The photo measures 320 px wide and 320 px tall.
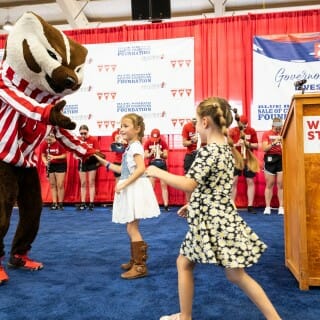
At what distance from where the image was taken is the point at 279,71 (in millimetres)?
7426

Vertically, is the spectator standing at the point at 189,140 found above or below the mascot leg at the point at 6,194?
above

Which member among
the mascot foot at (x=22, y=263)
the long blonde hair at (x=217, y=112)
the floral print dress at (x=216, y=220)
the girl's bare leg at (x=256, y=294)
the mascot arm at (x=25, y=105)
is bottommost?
the mascot foot at (x=22, y=263)

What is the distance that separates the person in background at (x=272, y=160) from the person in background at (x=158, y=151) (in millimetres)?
1680

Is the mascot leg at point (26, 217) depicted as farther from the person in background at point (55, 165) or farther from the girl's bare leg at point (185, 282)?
the person in background at point (55, 165)

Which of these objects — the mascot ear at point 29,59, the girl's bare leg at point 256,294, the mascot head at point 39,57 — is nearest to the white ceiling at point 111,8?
the mascot head at point 39,57

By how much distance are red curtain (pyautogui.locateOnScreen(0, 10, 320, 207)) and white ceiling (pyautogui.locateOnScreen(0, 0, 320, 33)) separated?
1.54 metres

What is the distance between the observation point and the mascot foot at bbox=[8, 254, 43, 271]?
3.41 metres

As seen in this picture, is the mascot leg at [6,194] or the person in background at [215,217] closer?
the person in background at [215,217]

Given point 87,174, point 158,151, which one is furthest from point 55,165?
point 158,151

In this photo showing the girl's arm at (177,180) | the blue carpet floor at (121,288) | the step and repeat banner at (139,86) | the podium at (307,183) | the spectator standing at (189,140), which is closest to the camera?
the girl's arm at (177,180)

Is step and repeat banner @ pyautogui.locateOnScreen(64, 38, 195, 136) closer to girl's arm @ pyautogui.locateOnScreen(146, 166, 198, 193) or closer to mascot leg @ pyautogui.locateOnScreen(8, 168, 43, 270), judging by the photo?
mascot leg @ pyautogui.locateOnScreen(8, 168, 43, 270)

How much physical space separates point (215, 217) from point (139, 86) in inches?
247

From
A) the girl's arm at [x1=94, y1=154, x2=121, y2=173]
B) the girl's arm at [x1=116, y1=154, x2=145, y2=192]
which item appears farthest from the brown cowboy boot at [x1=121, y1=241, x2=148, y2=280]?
the girl's arm at [x1=94, y1=154, x2=121, y2=173]

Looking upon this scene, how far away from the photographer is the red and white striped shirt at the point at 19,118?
2.77 metres
